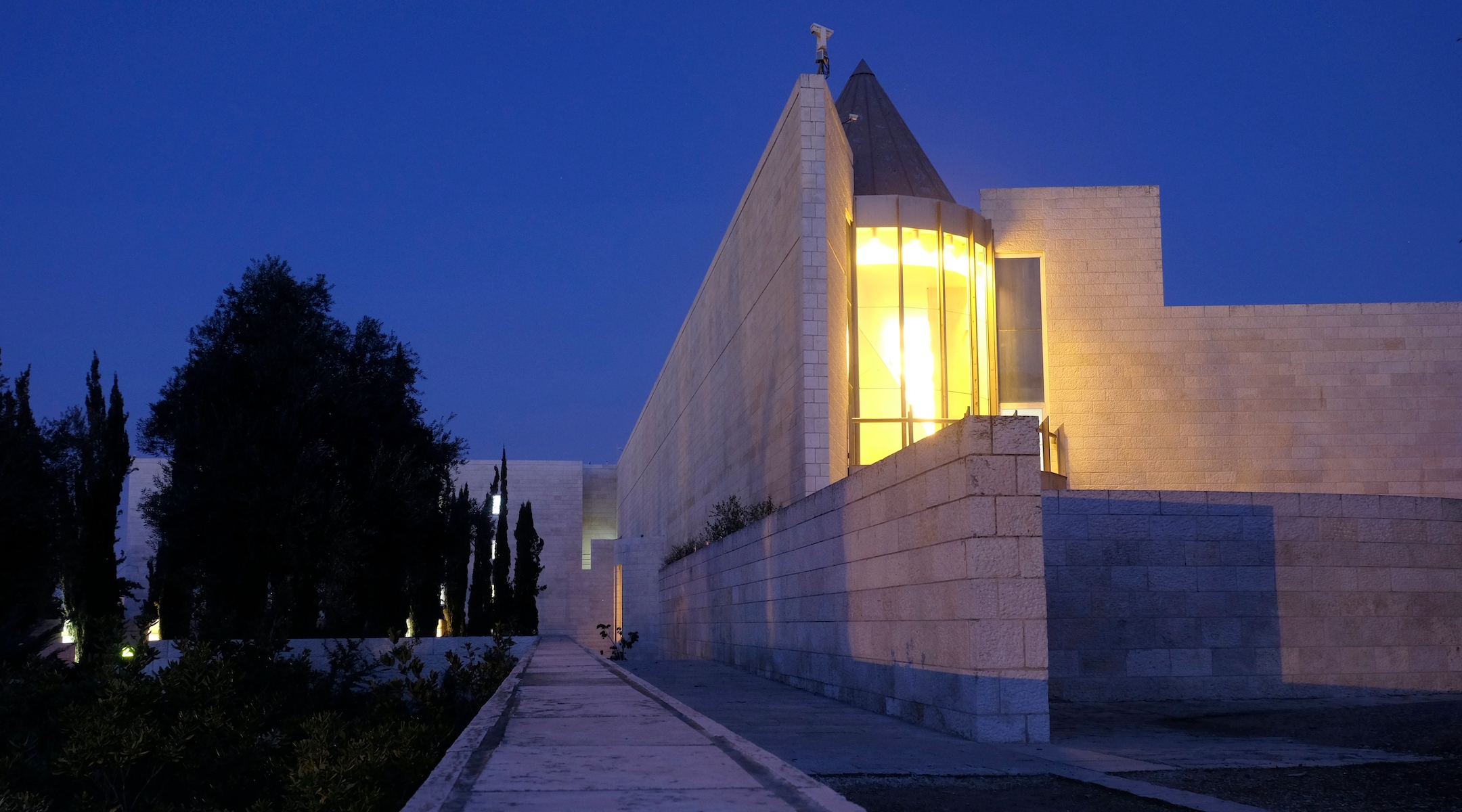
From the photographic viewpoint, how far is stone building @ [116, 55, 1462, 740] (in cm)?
931

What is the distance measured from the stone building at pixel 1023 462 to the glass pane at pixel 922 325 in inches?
2.1

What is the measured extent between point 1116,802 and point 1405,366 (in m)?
20.3

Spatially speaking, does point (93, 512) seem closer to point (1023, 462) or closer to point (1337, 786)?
point (1023, 462)

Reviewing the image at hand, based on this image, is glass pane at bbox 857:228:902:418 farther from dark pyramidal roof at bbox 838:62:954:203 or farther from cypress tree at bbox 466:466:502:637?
cypress tree at bbox 466:466:502:637

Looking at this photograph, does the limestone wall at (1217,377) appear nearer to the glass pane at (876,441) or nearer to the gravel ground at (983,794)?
the glass pane at (876,441)

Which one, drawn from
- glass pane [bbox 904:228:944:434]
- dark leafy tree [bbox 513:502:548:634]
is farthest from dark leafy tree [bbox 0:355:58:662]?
glass pane [bbox 904:228:944:434]

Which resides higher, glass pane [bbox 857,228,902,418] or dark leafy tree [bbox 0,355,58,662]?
glass pane [bbox 857,228,902,418]

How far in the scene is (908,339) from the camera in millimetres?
20812

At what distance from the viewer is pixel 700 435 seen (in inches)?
1185

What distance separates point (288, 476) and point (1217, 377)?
717 inches

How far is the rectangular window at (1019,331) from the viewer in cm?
2372

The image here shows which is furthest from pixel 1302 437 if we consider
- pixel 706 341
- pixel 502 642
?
pixel 502 642

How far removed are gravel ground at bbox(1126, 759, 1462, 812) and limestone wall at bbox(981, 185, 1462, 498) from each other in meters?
16.2

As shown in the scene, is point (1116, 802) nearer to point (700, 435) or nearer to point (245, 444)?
point (245, 444)
